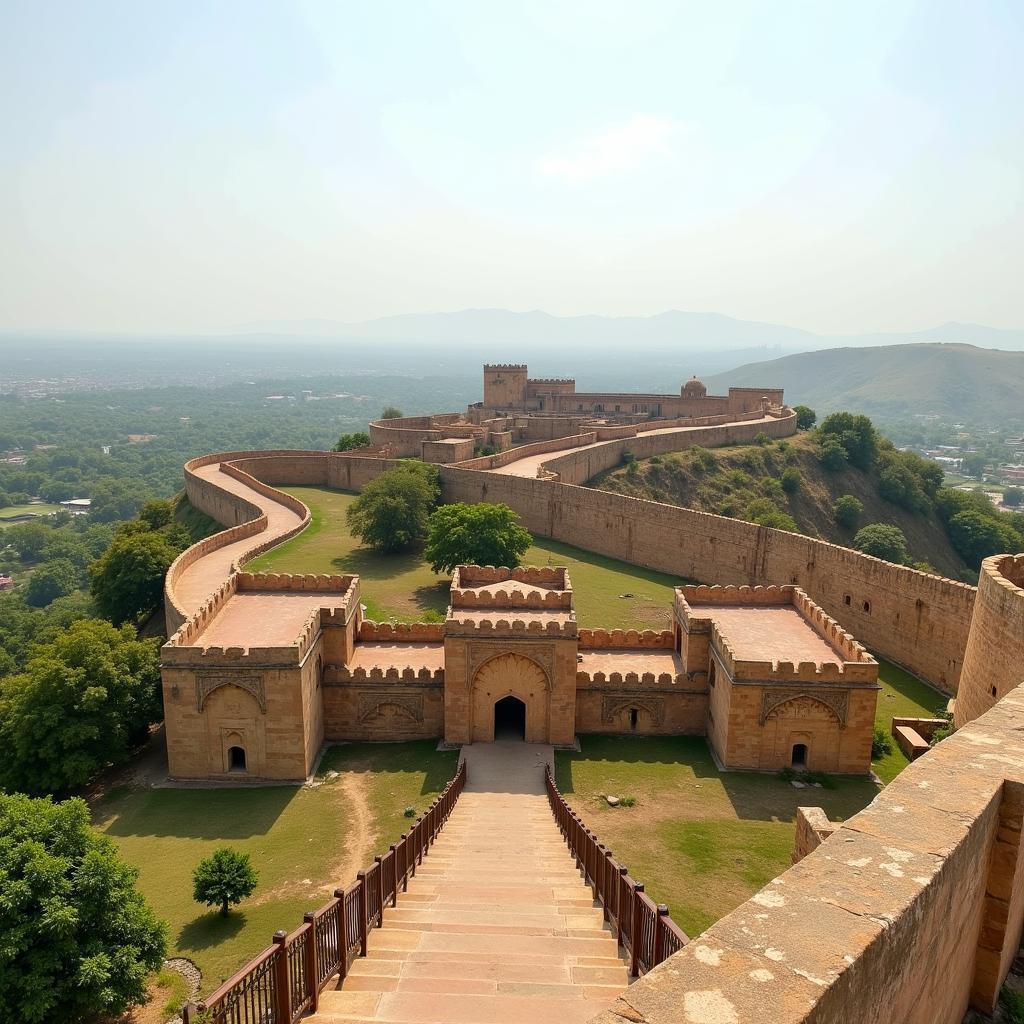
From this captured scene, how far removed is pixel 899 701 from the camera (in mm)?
28234

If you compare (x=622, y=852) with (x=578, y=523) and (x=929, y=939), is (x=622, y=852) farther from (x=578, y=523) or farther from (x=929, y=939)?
(x=578, y=523)

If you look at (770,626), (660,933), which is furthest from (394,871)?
(770,626)

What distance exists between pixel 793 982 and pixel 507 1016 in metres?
4.83

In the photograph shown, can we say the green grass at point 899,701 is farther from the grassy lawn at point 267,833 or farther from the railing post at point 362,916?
the railing post at point 362,916

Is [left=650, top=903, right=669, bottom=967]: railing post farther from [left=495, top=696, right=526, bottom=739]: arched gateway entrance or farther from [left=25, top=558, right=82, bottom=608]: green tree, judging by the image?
[left=25, top=558, right=82, bottom=608]: green tree

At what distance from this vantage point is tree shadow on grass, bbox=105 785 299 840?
68.9 feet

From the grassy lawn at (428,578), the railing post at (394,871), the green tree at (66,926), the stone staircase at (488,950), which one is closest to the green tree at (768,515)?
the grassy lawn at (428,578)

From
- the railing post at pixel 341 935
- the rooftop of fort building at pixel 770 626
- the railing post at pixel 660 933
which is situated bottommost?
the rooftop of fort building at pixel 770 626

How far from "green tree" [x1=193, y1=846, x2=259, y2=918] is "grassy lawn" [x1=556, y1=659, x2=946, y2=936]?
8465 millimetres

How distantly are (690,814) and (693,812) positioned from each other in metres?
0.15

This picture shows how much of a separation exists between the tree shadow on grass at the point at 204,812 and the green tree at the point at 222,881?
341cm

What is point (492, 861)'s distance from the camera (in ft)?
52.1

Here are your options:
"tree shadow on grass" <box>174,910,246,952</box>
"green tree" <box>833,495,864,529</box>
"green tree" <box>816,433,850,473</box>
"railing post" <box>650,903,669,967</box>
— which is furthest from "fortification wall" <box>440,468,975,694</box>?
"green tree" <box>816,433,850,473</box>

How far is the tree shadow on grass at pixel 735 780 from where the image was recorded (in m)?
21.3
